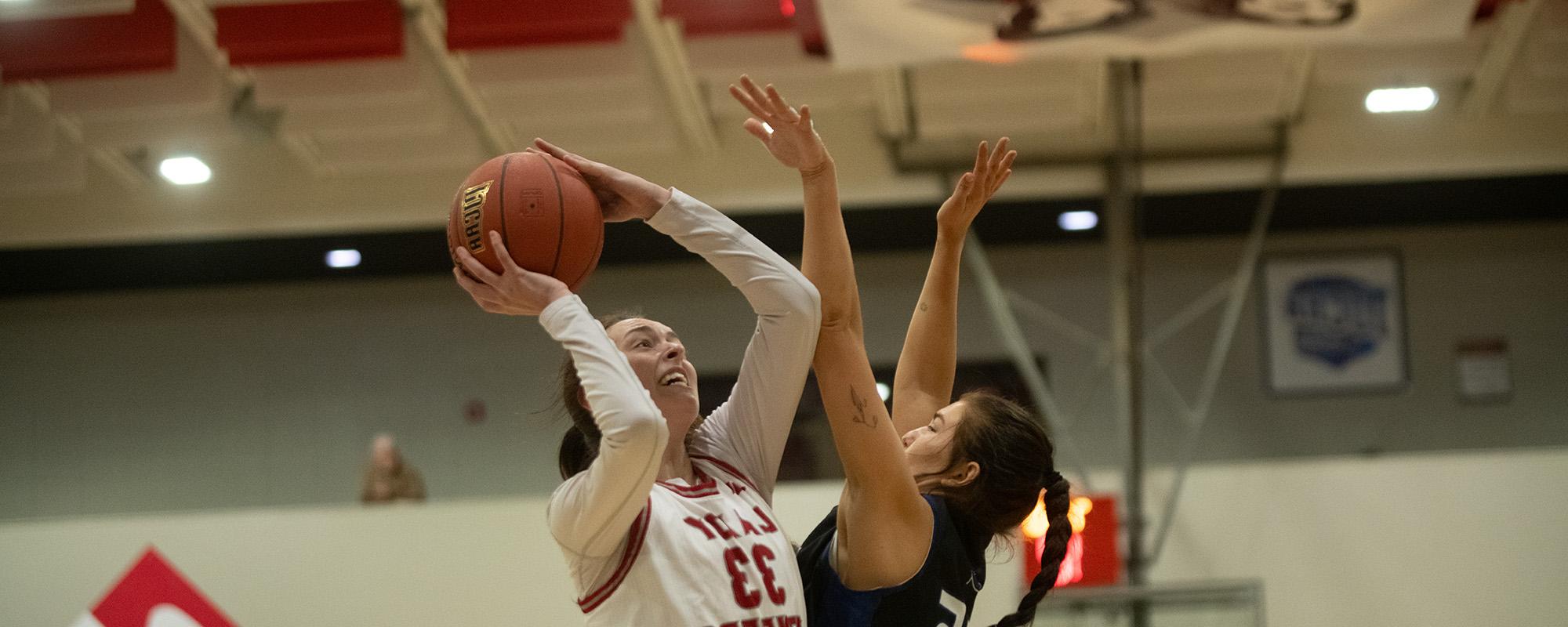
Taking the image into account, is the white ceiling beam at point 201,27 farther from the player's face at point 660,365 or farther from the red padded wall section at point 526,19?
the player's face at point 660,365

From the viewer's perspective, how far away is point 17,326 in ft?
31.8

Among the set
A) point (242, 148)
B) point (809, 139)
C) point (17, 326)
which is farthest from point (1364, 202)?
point (17, 326)

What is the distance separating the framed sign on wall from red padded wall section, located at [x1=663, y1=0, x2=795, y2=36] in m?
3.83

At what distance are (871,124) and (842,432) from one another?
6201 millimetres

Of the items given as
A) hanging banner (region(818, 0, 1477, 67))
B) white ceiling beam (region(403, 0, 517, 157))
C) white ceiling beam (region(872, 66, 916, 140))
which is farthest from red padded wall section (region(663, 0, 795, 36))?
white ceiling beam (region(403, 0, 517, 157))

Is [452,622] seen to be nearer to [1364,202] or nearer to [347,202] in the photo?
[347,202]

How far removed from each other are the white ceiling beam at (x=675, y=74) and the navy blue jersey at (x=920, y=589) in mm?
4989

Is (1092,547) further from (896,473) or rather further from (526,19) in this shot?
(896,473)

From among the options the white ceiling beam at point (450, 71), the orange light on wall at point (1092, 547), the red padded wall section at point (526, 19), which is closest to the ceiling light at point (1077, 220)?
the orange light on wall at point (1092, 547)

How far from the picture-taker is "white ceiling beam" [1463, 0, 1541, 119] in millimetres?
7371

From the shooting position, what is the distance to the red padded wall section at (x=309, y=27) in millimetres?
7141

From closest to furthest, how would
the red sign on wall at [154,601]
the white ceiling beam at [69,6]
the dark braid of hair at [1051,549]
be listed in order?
1. the dark braid of hair at [1051,549]
2. the red sign on wall at [154,601]
3. the white ceiling beam at [69,6]

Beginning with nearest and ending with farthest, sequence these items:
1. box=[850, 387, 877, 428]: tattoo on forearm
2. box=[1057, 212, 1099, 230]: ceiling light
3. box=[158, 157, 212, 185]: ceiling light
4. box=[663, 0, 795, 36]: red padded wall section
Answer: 1. box=[850, 387, 877, 428]: tattoo on forearm
2. box=[663, 0, 795, 36]: red padded wall section
3. box=[158, 157, 212, 185]: ceiling light
4. box=[1057, 212, 1099, 230]: ceiling light

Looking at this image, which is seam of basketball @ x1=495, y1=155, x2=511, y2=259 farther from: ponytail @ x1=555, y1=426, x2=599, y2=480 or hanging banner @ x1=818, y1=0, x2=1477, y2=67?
hanging banner @ x1=818, y1=0, x2=1477, y2=67
